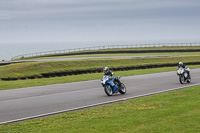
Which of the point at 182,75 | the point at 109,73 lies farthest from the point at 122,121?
the point at 182,75

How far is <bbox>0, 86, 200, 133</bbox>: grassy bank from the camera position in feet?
29.5

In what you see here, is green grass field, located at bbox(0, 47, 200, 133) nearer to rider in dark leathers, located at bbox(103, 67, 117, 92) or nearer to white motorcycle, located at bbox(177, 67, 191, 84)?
rider in dark leathers, located at bbox(103, 67, 117, 92)

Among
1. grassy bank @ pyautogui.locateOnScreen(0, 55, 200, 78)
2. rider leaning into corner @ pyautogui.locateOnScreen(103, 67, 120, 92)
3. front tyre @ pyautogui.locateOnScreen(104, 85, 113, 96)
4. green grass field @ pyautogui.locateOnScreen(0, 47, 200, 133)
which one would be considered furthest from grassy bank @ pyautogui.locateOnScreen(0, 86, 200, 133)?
grassy bank @ pyautogui.locateOnScreen(0, 55, 200, 78)

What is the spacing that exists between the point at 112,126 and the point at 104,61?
3584 centimetres

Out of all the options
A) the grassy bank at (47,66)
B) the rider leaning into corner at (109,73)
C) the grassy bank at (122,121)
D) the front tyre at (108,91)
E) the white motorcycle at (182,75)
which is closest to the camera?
the grassy bank at (122,121)

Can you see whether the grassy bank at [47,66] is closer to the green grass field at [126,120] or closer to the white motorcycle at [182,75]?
the white motorcycle at [182,75]

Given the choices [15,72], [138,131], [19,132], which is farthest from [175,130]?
[15,72]

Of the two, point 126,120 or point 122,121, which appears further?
point 126,120

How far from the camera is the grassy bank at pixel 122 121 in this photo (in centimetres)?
898

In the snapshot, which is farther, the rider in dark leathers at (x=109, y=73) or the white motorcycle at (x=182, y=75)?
the white motorcycle at (x=182, y=75)

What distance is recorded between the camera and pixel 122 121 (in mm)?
10023

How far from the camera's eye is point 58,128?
9.45 m

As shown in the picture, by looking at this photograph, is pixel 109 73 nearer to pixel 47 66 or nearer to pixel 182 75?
pixel 182 75

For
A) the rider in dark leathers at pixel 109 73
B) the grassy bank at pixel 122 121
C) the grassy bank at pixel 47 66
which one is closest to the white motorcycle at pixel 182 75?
the rider in dark leathers at pixel 109 73
